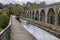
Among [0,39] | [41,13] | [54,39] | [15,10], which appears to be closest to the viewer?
[0,39]

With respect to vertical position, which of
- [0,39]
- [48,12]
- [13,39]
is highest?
[0,39]

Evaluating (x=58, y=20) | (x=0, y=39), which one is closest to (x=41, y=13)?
(x=58, y=20)

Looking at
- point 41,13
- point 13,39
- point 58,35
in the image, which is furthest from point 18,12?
point 13,39

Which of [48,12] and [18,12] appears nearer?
[48,12]

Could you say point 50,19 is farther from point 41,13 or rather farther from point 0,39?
point 0,39

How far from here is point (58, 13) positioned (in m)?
36.9

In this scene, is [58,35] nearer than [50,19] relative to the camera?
Yes

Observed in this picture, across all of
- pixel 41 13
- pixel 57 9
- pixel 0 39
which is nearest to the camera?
pixel 0 39

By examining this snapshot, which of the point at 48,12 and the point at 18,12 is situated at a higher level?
the point at 48,12

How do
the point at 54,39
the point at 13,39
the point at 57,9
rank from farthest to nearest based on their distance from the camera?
the point at 57,9 < the point at 54,39 < the point at 13,39

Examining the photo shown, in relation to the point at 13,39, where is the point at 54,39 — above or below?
below

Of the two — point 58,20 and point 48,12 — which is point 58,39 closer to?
point 58,20

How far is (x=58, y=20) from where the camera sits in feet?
127

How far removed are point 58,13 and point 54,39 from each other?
18.5 m
